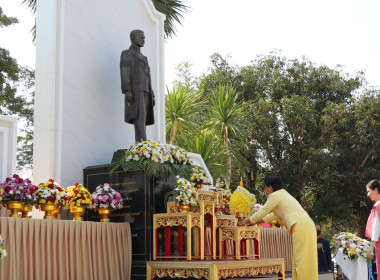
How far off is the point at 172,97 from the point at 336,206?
34.6ft

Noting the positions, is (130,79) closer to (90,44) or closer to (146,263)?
(90,44)

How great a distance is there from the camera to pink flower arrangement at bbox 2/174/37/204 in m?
6.53

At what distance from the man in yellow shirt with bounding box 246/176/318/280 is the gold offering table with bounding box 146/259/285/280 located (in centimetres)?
73

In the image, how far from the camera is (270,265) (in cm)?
763

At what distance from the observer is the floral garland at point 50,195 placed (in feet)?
Answer: 22.5

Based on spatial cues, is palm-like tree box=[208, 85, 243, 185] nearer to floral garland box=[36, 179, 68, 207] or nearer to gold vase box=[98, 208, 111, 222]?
gold vase box=[98, 208, 111, 222]

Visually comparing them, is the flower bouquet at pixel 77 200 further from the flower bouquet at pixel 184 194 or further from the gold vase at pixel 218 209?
the gold vase at pixel 218 209

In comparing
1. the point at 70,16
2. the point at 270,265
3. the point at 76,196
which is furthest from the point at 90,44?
the point at 270,265

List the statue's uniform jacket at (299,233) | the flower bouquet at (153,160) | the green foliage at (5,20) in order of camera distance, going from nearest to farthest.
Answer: the statue's uniform jacket at (299,233)
the flower bouquet at (153,160)
the green foliage at (5,20)

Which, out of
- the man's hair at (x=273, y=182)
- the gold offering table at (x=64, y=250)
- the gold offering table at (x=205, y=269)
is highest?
the man's hair at (x=273, y=182)

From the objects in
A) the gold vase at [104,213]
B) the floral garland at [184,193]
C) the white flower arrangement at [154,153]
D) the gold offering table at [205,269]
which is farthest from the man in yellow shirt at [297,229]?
the gold vase at [104,213]

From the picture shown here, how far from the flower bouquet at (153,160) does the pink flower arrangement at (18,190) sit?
62.7 inches

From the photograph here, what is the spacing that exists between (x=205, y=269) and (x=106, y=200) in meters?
1.77

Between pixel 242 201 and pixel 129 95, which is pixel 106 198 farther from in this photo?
pixel 129 95
